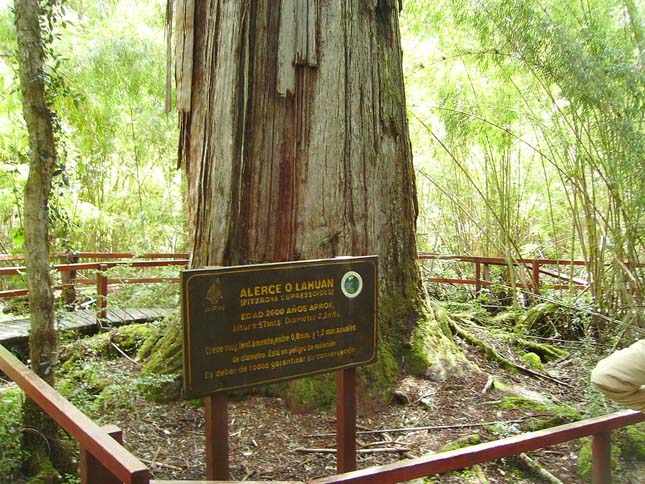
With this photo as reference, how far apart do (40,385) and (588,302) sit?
5367mm

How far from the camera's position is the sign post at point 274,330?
1985 mm

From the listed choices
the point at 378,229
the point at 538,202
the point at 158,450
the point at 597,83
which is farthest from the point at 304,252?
the point at 538,202

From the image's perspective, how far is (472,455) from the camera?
69.6 inches

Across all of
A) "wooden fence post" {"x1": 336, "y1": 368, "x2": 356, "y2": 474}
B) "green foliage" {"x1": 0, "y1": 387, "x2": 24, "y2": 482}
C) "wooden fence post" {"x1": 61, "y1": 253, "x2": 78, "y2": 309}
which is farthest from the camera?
"wooden fence post" {"x1": 61, "y1": 253, "x2": 78, "y2": 309}

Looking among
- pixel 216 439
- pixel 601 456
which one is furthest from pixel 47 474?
pixel 601 456

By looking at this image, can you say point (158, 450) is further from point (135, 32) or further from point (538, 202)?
point (538, 202)

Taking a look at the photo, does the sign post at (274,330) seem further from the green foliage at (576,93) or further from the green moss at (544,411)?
the green foliage at (576,93)

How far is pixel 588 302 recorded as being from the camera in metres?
5.75

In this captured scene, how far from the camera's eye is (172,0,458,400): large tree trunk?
11.0 feet

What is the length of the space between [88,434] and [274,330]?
0.79 m

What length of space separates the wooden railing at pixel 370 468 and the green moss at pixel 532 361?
221 cm

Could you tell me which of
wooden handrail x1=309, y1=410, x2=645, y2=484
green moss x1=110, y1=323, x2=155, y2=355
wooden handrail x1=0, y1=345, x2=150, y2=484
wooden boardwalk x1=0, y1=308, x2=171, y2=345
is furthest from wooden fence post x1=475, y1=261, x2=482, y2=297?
wooden handrail x1=0, y1=345, x2=150, y2=484

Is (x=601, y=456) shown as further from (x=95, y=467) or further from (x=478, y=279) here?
(x=478, y=279)

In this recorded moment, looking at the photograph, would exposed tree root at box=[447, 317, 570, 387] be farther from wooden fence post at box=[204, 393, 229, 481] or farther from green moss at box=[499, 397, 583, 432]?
wooden fence post at box=[204, 393, 229, 481]
